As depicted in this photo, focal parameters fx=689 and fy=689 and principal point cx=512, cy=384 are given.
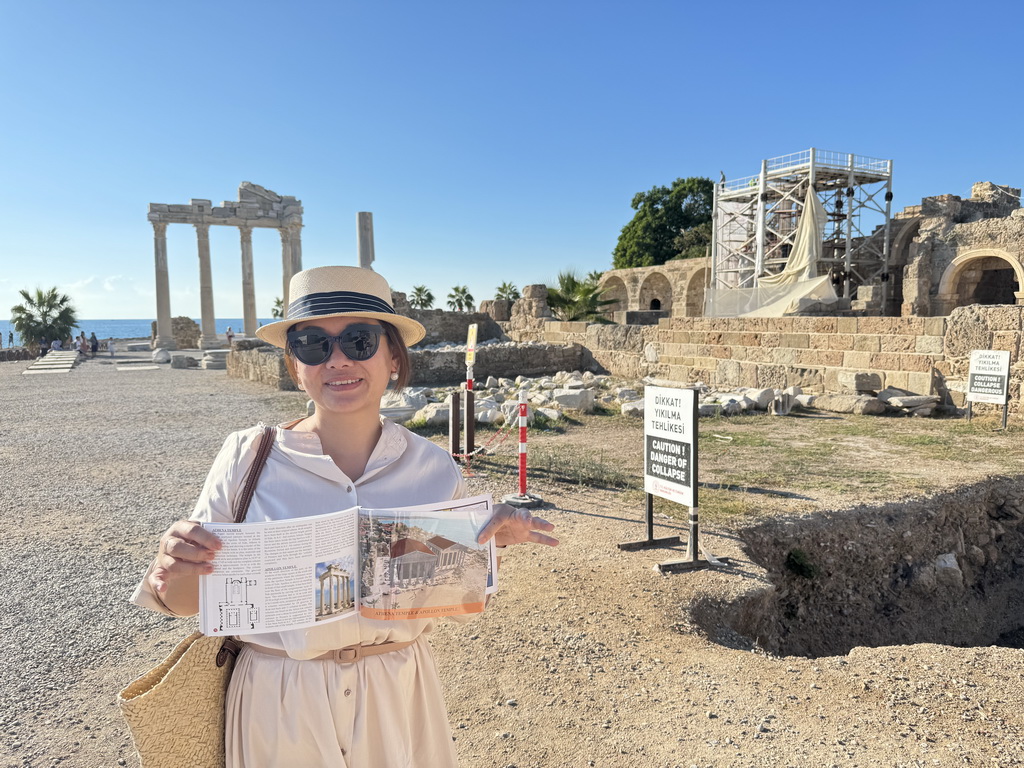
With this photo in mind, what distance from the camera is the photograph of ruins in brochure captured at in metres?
1.56

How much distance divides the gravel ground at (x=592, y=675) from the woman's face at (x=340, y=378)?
74.7 inches

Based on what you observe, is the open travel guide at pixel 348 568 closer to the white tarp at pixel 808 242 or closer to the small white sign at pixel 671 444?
the small white sign at pixel 671 444

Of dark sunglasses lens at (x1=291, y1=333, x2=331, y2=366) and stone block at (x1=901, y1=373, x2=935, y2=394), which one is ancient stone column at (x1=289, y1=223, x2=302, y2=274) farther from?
dark sunglasses lens at (x1=291, y1=333, x2=331, y2=366)

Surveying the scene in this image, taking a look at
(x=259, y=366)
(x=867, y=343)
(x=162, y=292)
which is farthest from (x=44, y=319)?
(x=867, y=343)

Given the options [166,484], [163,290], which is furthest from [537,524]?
[163,290]

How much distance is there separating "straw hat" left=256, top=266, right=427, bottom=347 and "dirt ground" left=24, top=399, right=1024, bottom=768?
206 cm

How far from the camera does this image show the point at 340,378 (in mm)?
1865

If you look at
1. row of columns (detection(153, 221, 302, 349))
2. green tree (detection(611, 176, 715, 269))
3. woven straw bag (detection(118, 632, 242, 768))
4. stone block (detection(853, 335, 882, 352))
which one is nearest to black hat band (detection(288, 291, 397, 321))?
woven straw bag (detection(118, 632, 242, 768))

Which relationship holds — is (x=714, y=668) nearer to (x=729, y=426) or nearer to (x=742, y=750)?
(x=742, y=750)

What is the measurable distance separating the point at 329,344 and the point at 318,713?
3.05ft

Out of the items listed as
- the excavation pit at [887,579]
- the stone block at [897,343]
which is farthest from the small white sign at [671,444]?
the stone block at [897,343]

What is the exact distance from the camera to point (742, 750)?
290 centimetres

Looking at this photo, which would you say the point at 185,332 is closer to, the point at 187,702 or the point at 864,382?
the point at 864,382

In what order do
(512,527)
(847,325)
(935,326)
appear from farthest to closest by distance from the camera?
(847,325) → (935,326) → (512,527)
